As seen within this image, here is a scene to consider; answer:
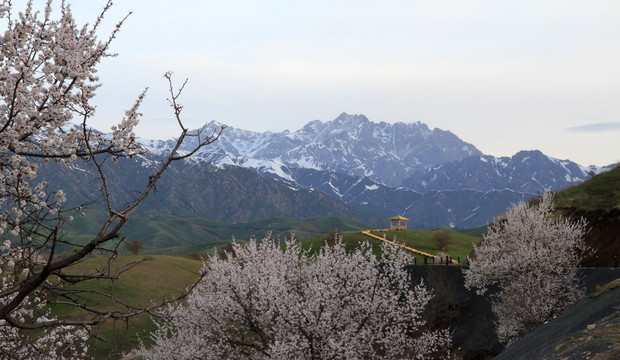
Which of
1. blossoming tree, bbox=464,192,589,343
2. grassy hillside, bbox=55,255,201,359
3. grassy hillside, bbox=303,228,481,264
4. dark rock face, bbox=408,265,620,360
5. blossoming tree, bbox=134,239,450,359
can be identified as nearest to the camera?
dark rock face, bbox=408,265,620,360

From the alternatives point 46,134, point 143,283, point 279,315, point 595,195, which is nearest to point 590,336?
point 46,134

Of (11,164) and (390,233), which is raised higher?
(11,164)

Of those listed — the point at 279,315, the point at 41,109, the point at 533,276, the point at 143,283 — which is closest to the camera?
the point at 41,109

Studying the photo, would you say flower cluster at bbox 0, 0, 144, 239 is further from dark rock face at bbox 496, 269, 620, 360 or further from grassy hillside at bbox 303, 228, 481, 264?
grassy hillside at bbox 303, 228, 481, 264

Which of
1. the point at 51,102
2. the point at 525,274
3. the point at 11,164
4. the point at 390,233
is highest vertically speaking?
the point at 51,102

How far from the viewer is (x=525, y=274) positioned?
46.9 m

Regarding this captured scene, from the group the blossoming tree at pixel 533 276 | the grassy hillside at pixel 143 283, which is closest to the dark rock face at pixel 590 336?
the blossoming tree at pixel 533 276

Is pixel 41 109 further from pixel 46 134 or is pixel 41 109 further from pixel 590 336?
pixel 590 336

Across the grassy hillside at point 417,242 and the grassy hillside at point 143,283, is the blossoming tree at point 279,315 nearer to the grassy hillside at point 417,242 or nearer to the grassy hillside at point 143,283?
the grassy hillside at point 143,283

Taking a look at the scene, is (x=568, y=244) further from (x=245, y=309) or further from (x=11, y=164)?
(x=11, y=164)

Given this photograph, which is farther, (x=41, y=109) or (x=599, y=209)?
(x=599, y=209)

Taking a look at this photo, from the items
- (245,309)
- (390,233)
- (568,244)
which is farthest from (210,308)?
(390,233)

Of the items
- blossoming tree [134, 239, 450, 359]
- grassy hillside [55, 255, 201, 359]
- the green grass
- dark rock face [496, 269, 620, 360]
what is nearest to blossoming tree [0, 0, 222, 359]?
dark rock face [496, 269, 620, 360]

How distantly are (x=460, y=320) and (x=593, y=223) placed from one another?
19.4 m
